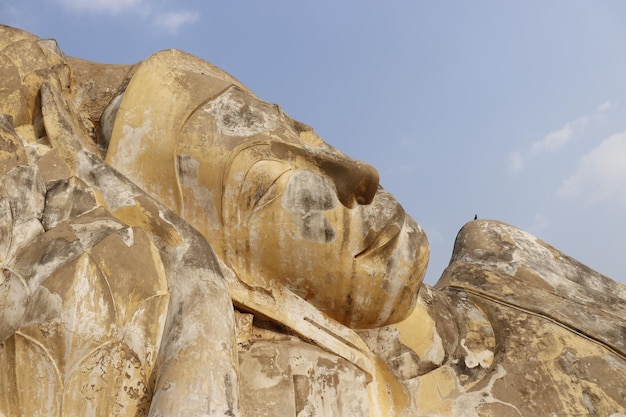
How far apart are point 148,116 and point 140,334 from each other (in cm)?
120

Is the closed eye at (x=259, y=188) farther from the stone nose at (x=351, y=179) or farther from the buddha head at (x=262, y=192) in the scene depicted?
the stone nose at (x=351, y=179)

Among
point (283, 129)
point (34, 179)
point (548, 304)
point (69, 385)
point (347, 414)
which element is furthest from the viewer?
point (548, 304)

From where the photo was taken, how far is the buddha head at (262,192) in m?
3.62

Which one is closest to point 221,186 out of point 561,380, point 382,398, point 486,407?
point 382,398

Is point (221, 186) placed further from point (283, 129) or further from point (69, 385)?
point (69, 385)

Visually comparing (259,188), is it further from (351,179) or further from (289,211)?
(351,179)

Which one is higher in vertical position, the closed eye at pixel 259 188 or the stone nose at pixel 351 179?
the stone nose at pixel 351 179

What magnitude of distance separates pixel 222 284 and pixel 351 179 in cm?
84

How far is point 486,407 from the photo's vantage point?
390cm

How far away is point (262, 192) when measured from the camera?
3613 millimetres

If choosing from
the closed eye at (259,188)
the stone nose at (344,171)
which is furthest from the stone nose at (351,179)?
the closed eye at (259,188)

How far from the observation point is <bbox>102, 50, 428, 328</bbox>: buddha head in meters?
3.62

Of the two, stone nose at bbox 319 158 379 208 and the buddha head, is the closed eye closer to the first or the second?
the buddha head

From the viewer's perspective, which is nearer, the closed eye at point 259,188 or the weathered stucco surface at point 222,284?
the weathered stucco surface at point 222,284
